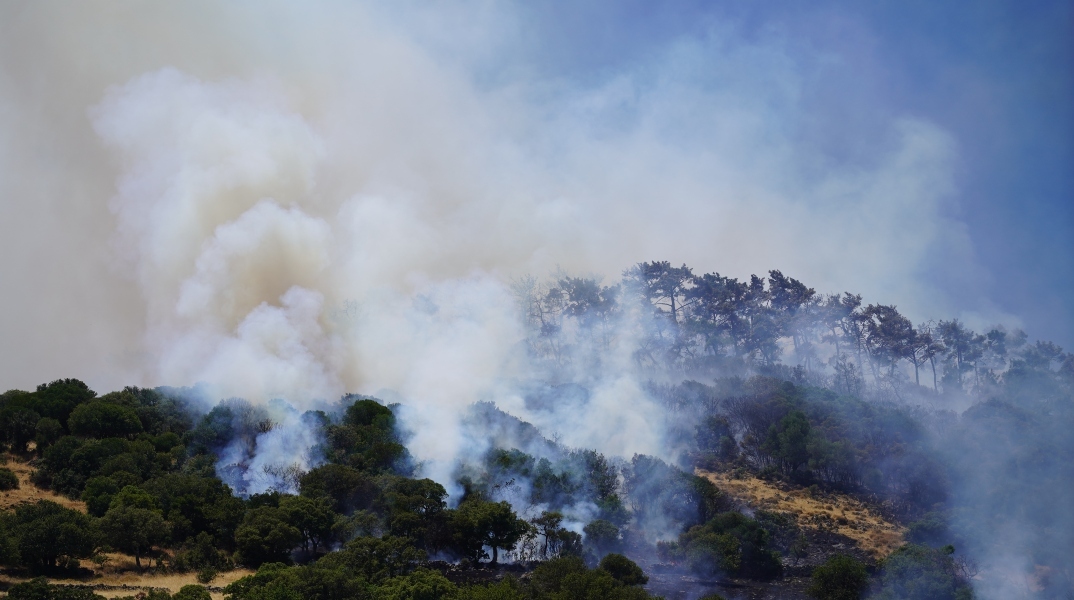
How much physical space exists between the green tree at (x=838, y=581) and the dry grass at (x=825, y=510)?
12.7m

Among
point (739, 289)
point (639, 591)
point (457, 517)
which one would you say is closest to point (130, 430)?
point (457, 517)

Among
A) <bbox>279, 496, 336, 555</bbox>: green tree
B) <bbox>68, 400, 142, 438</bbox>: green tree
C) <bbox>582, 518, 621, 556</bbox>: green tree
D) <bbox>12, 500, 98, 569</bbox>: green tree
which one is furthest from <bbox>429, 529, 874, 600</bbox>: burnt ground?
<bbox>68, 400, 142, 438</bbox>: green tree

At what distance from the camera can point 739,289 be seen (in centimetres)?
10550

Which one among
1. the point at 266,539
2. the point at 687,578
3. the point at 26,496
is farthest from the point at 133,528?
the point at 687,578

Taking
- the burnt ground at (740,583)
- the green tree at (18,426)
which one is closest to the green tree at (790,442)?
the burnt ground at (740,583)

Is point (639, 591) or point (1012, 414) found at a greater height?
point (1012, 414)

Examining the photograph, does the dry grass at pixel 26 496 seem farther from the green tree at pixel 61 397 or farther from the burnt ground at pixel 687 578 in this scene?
the burnt ground at pixel 687 578

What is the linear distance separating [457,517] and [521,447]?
16880 millimetres

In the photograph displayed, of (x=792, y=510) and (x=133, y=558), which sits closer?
(x=133, y=558)

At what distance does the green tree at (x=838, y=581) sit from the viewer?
48.1m

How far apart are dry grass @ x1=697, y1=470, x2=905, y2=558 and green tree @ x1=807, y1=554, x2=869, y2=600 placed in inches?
499

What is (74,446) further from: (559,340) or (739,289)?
(739,289)

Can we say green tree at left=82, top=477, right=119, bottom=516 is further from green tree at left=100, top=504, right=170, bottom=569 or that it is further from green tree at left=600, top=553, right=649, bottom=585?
green tree at left=600, top=553, right=649, bottom=585

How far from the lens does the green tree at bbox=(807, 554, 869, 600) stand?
48094 millimetres
